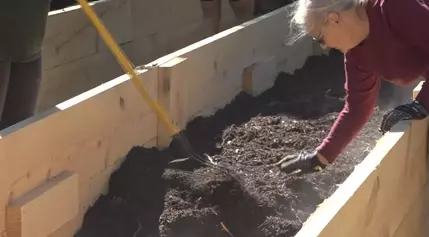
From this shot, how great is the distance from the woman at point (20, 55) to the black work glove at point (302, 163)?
95cm

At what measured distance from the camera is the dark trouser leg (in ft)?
8.72

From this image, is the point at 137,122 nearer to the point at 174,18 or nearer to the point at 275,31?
the point at 275,31

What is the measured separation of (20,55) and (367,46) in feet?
3.89

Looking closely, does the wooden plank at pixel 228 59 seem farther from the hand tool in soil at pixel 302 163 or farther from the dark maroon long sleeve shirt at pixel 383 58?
the dark maroon long sleeve shirt at pixel 383 58

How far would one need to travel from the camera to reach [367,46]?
218 cm

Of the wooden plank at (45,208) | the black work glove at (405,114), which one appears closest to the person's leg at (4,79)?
the wooden plank at (45,208)

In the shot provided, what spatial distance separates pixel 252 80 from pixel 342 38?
60.5 inches

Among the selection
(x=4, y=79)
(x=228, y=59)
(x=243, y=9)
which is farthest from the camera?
(x=243, y=9)

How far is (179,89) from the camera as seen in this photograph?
116 inches

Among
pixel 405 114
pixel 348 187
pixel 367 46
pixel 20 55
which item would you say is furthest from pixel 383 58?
pixel 20 55

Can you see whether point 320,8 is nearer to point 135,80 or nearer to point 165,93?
point 135,80

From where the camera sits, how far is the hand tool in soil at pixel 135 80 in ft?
8.41

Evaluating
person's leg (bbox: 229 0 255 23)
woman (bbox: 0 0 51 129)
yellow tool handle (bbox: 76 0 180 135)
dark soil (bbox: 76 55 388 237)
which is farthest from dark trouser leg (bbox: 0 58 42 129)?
person's leg (bbox: 229 0 255 23)

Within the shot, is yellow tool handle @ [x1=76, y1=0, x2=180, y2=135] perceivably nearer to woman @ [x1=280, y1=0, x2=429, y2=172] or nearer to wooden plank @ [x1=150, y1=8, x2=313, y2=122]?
wooden plank @ [x1=150, y1=8, x2=313, y2=122]
